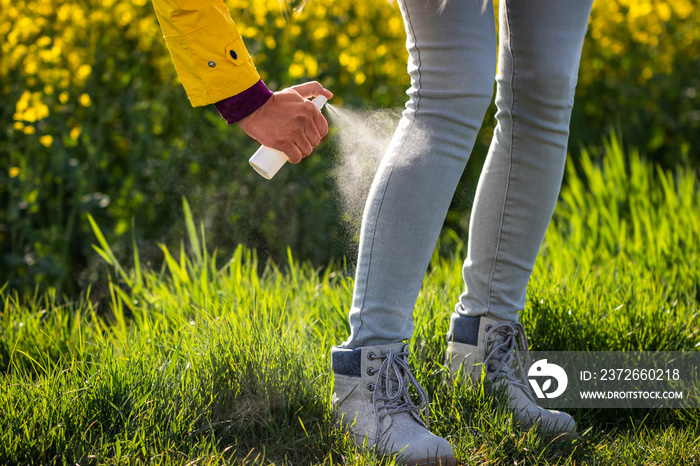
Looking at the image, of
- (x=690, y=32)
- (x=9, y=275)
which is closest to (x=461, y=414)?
(x=9, y=275)

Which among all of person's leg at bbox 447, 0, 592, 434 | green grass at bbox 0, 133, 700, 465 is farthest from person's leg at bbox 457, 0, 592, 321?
green grass at bbox 0, 133, 700, 465

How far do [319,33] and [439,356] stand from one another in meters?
2.00

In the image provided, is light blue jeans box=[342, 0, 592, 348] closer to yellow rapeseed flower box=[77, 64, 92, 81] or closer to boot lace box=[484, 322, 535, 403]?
boot lace box=[484, 322, 535, 403]

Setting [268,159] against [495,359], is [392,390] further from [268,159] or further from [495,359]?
[268,159]

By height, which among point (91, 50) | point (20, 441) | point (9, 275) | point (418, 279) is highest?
point (91, 50)

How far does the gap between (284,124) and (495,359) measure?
78 centimetres

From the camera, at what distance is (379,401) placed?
147 cm

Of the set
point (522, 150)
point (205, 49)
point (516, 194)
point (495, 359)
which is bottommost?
point (495, 359)

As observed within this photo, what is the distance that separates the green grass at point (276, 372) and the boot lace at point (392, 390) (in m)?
0.11

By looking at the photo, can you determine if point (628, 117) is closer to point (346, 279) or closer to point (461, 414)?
point (346, 279)

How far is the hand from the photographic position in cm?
144

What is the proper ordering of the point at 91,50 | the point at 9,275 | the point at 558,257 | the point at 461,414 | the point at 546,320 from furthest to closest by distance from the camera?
the point at 91,50 → the point at 9,275 → the point at 558,257 → the point at 546,320 → the point at 461,414

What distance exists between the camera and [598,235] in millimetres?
2682

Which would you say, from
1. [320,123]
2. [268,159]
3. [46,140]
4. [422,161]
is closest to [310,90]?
[320,123]
